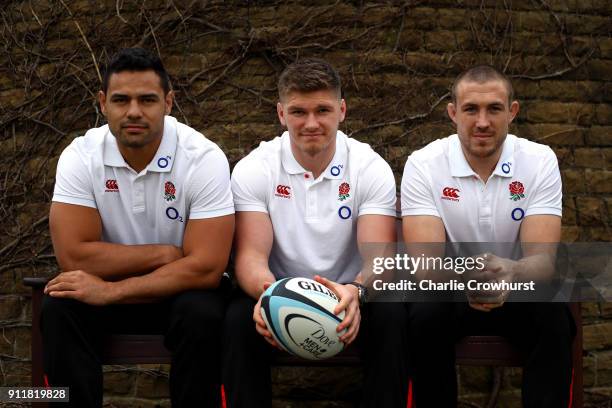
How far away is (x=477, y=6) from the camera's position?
5676 millimetres

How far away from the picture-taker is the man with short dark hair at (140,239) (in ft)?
12.0

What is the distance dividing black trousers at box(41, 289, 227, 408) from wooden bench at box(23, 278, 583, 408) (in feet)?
0.36

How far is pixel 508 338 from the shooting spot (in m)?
3.81

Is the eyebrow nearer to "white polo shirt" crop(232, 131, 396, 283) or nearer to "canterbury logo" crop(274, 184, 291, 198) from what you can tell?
"white polo shirt" crop(232, 131, 396, 283)

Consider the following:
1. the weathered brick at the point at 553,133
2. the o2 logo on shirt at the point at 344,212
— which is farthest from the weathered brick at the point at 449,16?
the o2 logo on shirt at the point at 344,212

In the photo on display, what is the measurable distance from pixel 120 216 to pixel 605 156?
3524 millimetres

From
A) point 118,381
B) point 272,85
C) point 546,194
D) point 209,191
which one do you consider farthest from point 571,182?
point 118,381

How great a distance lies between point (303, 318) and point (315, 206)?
2.66 ft

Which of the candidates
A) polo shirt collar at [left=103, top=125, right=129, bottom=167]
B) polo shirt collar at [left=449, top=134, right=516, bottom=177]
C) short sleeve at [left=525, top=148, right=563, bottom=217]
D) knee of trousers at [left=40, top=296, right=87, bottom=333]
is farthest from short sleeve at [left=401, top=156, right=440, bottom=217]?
knee of trousers at [left=40, top=296, right=87, bottom=333]

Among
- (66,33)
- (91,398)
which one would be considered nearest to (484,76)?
(91,398)

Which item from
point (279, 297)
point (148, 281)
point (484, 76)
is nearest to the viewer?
point (279, 297)

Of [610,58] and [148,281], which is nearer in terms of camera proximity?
[148,281]

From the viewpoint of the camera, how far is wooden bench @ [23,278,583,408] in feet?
12.4

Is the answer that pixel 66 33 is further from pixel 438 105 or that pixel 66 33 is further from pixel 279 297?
pixel 279 297
